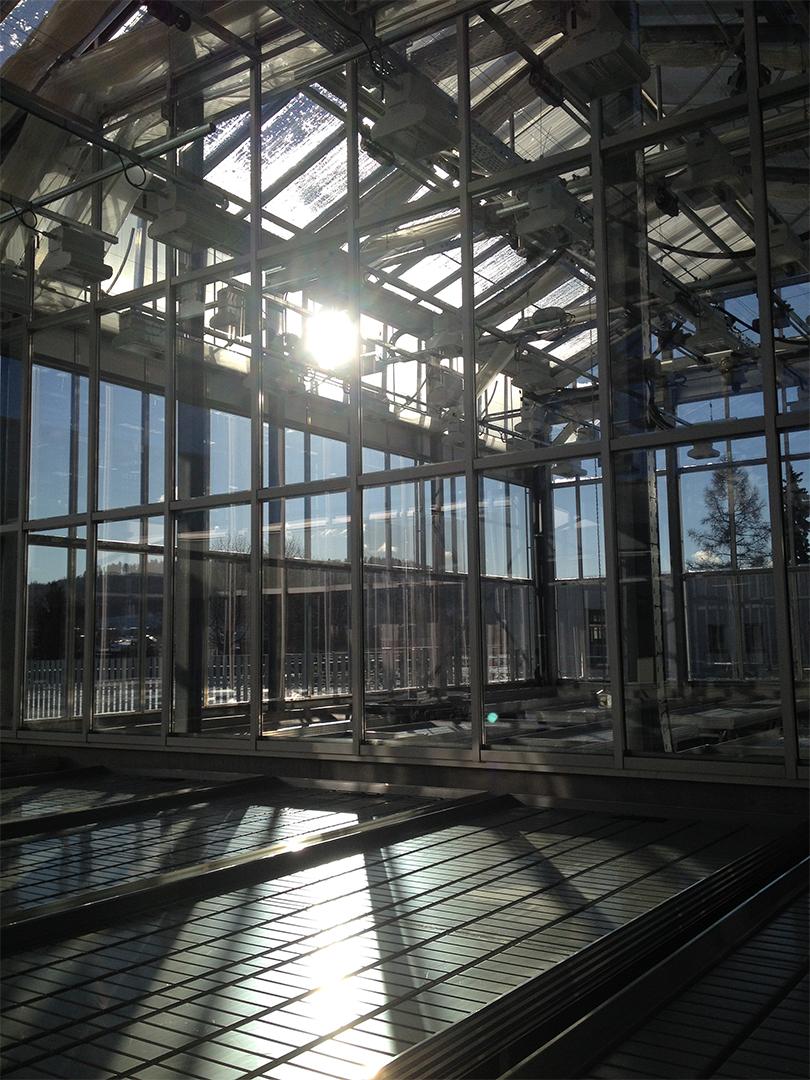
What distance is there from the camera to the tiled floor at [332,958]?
316 centimetres

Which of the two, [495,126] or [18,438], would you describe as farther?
[18,438]

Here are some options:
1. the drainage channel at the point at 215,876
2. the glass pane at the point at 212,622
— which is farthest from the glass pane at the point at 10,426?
the drainage channel at the point at 215,876

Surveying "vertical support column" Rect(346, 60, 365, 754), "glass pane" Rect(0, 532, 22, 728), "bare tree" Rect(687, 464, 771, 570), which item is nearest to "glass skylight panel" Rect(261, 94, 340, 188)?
"vertical support column" Rect(346, 60, 365, 754)

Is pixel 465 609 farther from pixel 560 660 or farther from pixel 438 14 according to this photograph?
pixel 438 14

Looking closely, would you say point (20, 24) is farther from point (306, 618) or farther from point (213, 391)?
point (306, 618)

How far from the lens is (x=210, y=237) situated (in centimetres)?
941

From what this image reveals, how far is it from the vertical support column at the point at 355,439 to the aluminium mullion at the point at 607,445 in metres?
2.11

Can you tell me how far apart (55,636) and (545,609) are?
577 cm

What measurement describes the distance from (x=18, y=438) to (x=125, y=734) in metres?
3.73

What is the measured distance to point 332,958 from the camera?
400 centimetres

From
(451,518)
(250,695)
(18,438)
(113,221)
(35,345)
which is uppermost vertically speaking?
(113,221)

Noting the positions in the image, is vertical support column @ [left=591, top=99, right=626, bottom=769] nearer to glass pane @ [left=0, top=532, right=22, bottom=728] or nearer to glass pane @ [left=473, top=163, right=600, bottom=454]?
glass pane @ [left=473, top=163, right=600, bottom=454]

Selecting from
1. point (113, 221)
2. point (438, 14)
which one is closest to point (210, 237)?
point (113, 221)

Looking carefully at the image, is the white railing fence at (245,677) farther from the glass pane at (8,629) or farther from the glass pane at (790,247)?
the glass pane at (790,247)
